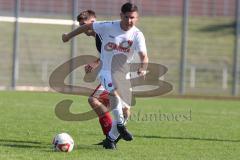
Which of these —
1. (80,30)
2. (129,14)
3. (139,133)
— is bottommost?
(139,133)

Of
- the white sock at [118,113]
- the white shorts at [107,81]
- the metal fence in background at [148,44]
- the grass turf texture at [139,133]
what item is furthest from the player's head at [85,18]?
the metal fence in background at [148,44]

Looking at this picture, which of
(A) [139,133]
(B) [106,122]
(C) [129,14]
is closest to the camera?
(C) [129,14]

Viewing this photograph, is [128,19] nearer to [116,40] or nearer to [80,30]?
[116,40]

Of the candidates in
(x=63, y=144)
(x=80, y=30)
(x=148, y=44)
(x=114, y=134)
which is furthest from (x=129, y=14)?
(x=148, y=44)

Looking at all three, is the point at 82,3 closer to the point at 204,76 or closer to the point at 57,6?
the point at 57,6

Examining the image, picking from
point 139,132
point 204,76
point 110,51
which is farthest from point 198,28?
point 110,51

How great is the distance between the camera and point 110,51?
962 cm

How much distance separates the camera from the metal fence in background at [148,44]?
2794 cm

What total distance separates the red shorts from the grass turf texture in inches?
25.7

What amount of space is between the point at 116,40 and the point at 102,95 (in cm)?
96

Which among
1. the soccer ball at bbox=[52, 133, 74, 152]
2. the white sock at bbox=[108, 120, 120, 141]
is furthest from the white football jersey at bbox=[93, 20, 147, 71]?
the soccer ball at bbox=[52, 133, 74, 152]

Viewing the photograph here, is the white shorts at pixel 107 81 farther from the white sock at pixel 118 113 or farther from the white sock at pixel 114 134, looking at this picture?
the white sock at pixel 114 134

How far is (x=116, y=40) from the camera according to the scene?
31.3ft

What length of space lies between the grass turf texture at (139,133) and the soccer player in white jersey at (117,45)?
14.0 inches
